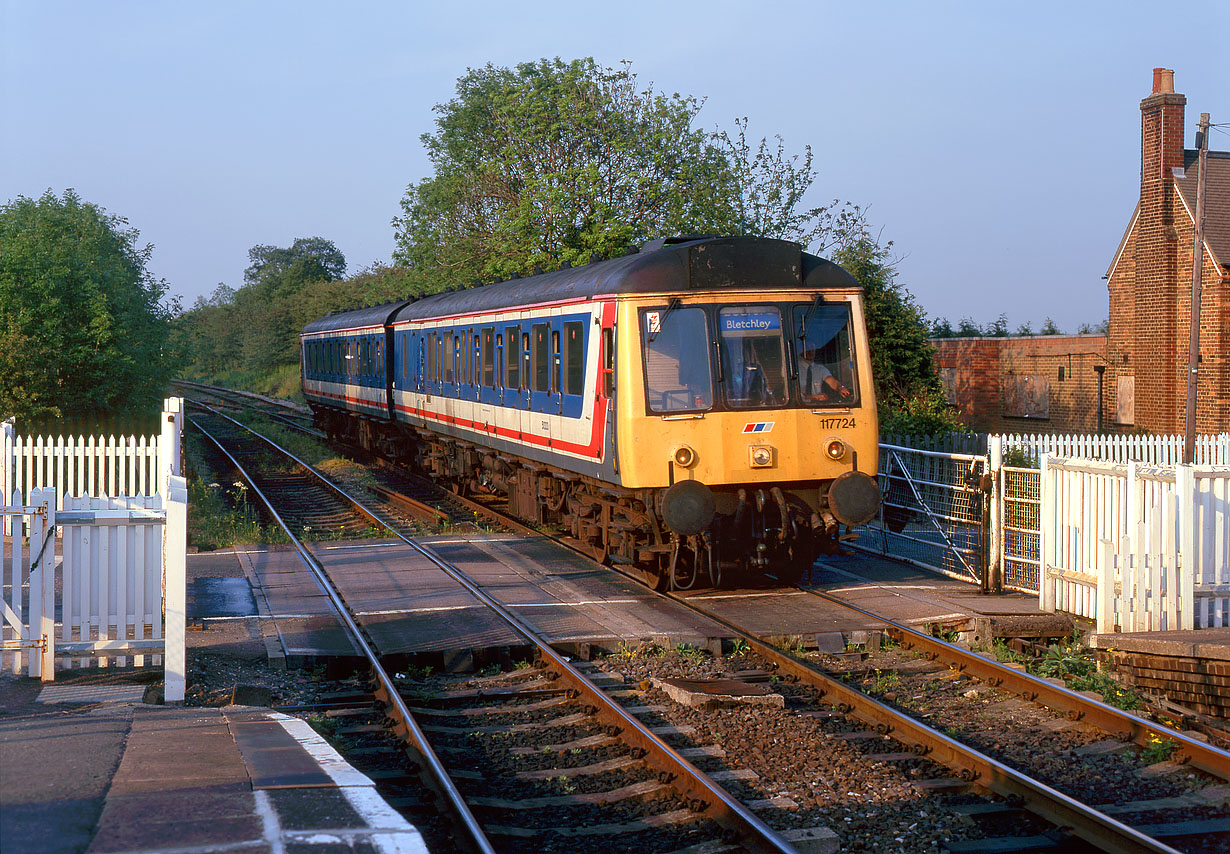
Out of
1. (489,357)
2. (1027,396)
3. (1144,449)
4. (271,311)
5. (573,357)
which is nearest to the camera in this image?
(573,357)

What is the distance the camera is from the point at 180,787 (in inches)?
209

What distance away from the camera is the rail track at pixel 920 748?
5523mm

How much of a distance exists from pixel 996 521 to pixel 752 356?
2715mm

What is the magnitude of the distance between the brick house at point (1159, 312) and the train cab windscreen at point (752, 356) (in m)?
16.4

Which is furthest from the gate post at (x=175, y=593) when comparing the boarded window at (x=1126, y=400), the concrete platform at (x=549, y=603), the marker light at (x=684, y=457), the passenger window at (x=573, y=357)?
the boarded window at (x=1126, y=400)

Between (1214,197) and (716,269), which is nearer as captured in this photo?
(716,269)

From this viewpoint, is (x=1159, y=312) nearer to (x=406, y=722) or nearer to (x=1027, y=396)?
(x=1027, y=396)

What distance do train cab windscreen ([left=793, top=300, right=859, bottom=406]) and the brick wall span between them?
784 inches

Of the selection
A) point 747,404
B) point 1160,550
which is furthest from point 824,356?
point 1160,550

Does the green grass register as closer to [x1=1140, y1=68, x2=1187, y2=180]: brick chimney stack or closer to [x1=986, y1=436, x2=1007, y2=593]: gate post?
[x1=986, y1=436, x2=1007, y2=593]: gate post

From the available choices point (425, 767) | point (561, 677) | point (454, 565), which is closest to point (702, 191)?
point (454, 565)

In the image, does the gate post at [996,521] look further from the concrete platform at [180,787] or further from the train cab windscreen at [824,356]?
the concrete platform at [180,787]

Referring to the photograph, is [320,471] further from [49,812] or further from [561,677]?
[49,812]

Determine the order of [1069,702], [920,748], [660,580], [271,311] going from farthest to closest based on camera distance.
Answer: [271,311]
[660,580]
[1069,702]
[920,748]
